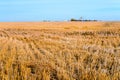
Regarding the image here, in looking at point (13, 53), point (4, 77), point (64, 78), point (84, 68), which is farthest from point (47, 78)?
point (13, 53)

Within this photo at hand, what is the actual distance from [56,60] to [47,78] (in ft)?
8.85

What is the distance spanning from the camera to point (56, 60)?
38.7ft

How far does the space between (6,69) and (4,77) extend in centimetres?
111

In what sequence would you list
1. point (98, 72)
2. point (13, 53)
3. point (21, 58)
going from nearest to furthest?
point (98, 72) < point (21, 58) < point (13, 53)

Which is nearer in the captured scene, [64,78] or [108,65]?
[64,78]

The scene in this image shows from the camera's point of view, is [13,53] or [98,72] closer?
[98,72]

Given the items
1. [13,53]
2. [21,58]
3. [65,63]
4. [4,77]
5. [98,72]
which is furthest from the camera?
[13,53]

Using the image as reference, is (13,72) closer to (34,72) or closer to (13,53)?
(34,72)

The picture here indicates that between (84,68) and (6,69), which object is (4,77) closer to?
(6,69)

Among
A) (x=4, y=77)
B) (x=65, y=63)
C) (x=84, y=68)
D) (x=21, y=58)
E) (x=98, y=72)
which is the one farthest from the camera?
(x=21, y=58)

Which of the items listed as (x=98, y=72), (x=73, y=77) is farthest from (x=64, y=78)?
(x=98, y=72)

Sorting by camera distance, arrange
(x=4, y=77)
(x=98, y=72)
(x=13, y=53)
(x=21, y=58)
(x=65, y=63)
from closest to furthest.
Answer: (x=4, y=77) < (x=98, y=72) < (x=65, y=63) < (x=21, y=58) < (x=13, y=53)

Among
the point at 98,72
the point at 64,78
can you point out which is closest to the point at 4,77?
the point at 64,78

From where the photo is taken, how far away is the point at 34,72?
10.2 meters
